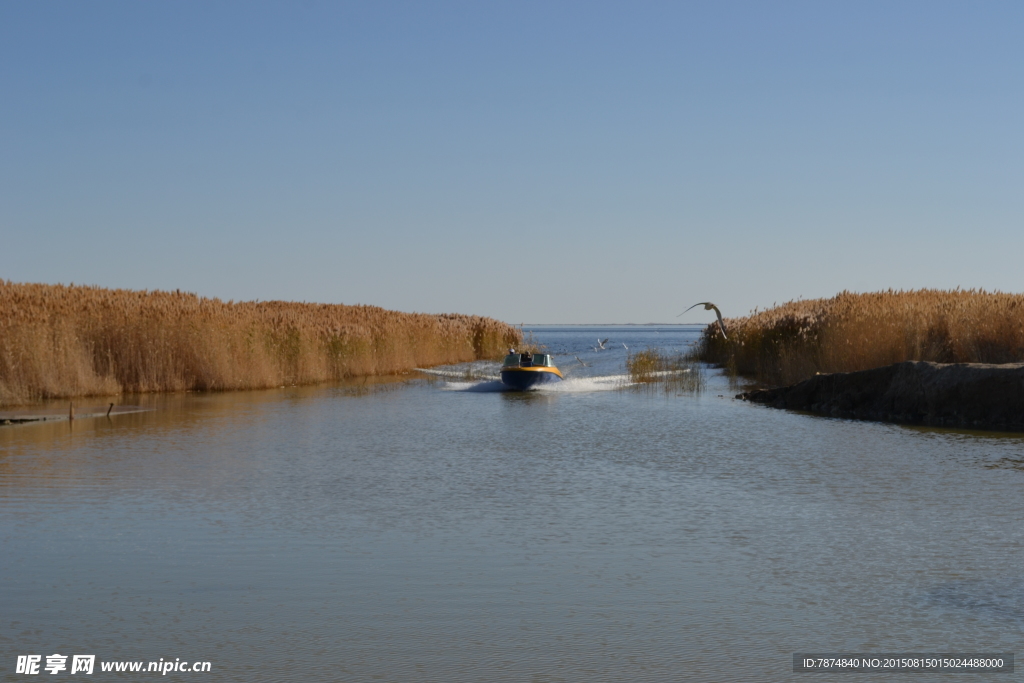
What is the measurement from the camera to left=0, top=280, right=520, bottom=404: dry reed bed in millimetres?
20016

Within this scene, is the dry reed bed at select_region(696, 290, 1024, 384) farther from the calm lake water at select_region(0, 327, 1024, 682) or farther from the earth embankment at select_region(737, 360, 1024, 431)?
the calm lake water at select_region(0, 327, 1024, 682)

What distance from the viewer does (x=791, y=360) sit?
25859 mm

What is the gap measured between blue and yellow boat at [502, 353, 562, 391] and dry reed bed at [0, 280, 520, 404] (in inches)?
225

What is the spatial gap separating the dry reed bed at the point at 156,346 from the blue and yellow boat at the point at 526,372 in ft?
18.8

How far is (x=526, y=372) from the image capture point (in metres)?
25.9

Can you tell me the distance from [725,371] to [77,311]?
19404 mm

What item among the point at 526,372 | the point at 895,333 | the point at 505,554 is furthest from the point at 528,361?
the point at 505,554

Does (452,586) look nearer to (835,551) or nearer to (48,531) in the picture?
(835,551)

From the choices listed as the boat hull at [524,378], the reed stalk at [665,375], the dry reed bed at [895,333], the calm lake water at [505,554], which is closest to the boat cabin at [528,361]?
the boat hull at [524,378]

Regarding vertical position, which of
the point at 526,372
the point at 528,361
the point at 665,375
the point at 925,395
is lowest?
the point at 925,395

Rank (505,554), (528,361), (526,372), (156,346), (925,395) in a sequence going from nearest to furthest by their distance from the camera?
(505,554) → (925,395) → (156,346) → (526,372) → (528,361)

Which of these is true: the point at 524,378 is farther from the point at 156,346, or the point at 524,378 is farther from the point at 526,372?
the point at 156,346

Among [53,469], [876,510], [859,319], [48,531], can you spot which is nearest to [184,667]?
[48,531]

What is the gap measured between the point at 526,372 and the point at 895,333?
9220 mm
